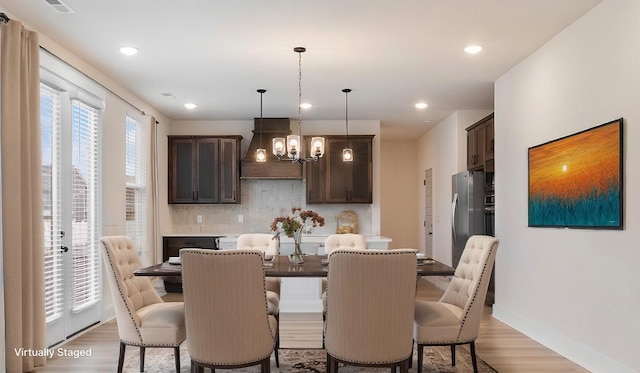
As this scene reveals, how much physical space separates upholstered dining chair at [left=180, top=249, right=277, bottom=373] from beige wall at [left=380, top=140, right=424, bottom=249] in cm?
773

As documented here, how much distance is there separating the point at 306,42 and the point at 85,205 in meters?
2.62

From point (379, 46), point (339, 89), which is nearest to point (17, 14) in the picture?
point (379, 46)

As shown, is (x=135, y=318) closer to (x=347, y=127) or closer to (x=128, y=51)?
(x=128, y=51)

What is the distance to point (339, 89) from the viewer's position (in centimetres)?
622

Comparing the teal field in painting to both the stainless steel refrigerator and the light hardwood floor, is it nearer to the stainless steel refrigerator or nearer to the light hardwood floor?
the light hardwood floor

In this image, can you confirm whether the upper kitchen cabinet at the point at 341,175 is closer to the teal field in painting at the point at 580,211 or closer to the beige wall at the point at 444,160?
the beige wall at the point at 444,160

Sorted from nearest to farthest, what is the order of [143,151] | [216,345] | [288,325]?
[216,345], [288,325], [143,151]

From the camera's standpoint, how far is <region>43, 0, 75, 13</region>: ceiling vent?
11.9ft

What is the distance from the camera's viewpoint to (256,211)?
825 cm

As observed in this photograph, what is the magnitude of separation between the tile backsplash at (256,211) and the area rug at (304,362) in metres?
3.92

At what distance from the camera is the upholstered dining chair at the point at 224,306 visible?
2.90 meters

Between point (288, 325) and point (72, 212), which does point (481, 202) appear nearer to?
point (288, 325)

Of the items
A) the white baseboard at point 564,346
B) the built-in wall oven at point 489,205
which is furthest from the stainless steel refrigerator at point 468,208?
the white baseboard at point 564,346

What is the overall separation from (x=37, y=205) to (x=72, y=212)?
3.04ft
